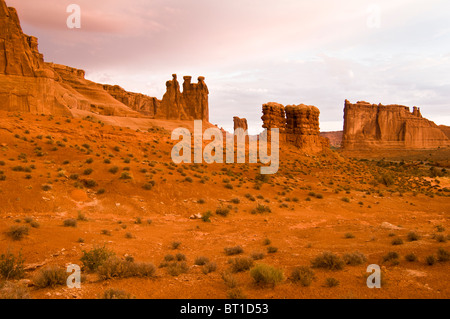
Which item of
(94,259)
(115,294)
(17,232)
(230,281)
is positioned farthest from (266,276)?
(17,232)

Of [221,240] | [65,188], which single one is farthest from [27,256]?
[65,188]

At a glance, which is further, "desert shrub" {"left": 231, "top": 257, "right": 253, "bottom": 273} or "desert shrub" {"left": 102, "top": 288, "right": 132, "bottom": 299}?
"desert shrub" {"left": 231, "top": 257, "right": 253, "bottom": 273}

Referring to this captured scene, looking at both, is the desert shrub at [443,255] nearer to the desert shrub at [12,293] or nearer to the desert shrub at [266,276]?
the desert shrub at [266,276]

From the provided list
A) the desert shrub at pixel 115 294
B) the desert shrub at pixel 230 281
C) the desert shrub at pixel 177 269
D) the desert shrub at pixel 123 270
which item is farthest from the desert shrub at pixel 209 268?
the desert shrub at pixel 115 294

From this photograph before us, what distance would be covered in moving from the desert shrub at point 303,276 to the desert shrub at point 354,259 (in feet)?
4.83

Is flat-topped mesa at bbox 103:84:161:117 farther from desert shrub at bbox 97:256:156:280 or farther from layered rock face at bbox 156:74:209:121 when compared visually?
desert shrub at bbox 97:256:156:280

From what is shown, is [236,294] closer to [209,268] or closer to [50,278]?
[209,268]

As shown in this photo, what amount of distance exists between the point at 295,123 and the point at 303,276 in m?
35.6

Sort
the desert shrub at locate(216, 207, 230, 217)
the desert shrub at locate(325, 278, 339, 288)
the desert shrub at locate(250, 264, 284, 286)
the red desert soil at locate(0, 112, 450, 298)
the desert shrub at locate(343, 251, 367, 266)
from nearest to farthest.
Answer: the desert shrub at locate(325, 278, 339, 288)
the desert shrub at locate(250, 264, 284, 286)
the red desert soil at locate(0, 112, 450, 298)
the desert shrub at locate(343, 251, 367, 266)
the desert shrub at locate(216, 207, 230, 217)

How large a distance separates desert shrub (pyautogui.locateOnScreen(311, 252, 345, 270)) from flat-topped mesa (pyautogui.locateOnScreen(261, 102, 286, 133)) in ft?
108

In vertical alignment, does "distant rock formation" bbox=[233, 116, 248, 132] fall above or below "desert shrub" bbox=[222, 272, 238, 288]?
above

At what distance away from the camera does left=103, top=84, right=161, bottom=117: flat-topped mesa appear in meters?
100.0

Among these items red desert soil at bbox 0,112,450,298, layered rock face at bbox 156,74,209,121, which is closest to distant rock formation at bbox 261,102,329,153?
red desert soil at bbox 0,112,450,298
